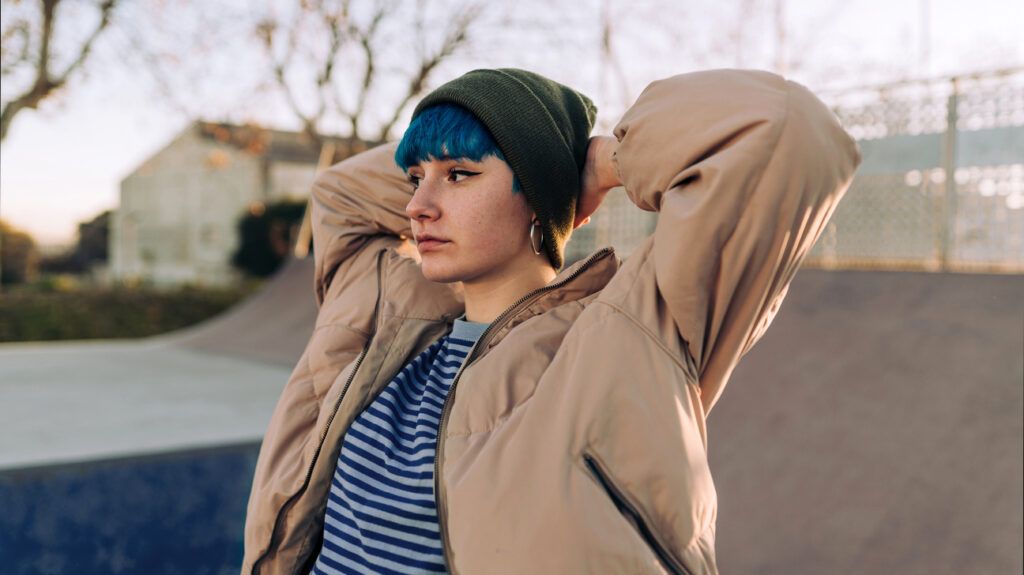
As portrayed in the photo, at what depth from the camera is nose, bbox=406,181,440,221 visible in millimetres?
1376

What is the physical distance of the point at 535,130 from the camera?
1350mm

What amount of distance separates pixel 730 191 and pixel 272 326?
856 cm

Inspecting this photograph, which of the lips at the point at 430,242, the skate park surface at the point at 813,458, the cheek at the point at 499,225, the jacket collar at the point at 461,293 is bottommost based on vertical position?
the skate park surface at the point at 813,458

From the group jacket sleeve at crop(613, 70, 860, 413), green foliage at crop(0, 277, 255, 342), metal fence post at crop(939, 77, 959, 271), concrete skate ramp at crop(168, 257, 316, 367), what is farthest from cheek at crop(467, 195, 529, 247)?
green foliage at crop(0, 277, 255, 342)

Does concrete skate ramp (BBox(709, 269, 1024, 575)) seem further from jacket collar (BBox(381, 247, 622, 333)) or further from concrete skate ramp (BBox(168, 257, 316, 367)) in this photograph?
concrete skate ramp (BBox(168, 257, 316, 367))

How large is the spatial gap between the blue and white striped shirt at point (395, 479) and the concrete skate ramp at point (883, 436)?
2122mm

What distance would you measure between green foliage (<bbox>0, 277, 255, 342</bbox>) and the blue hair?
1310 cm

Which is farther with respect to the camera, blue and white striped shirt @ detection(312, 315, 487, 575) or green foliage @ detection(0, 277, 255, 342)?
green foliage @ detection(0, 277, 255, 342)

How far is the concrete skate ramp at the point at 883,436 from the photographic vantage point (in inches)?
115

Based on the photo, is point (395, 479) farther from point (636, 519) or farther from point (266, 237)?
point (266, 237)

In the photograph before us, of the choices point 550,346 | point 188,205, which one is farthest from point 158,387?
point 188,205

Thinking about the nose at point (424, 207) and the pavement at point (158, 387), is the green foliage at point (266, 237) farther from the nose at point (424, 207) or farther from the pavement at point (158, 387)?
the nose at point (424, 207)

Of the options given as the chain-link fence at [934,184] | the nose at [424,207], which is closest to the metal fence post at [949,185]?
Result: the chain-link fence at [934,184]

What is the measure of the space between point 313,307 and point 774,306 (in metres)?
7.95
